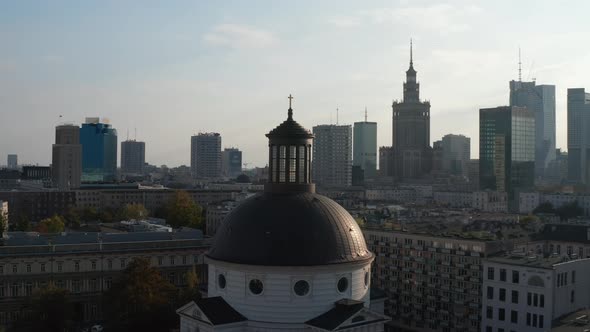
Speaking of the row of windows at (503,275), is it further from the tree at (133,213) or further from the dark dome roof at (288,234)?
the tree at (133,213)

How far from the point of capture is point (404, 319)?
72.6m

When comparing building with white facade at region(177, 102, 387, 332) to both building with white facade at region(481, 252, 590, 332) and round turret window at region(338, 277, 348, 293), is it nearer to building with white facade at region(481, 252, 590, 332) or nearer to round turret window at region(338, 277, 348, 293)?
round turret window at region(338, 277, 348, 293)

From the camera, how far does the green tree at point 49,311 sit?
182 ft

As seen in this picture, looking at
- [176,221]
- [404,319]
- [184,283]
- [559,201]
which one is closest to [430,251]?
[404,319]

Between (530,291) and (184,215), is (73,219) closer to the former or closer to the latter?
(184,215)

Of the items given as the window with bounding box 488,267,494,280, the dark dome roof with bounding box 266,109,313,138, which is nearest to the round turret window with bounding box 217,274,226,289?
the dark dome roof with bounding box 266,109,313,138

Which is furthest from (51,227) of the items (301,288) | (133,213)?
(301,288)

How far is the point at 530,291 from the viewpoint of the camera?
55969 millimetres

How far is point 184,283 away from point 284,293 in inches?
1600

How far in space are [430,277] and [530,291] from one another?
14.8 meters

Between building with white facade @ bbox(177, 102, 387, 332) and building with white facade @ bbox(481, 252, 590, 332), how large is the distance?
2148 centimetres

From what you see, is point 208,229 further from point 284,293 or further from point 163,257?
point 284,293

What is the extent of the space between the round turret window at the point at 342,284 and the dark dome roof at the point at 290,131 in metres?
8.67

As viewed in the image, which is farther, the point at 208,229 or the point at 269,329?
the point at 208,229
